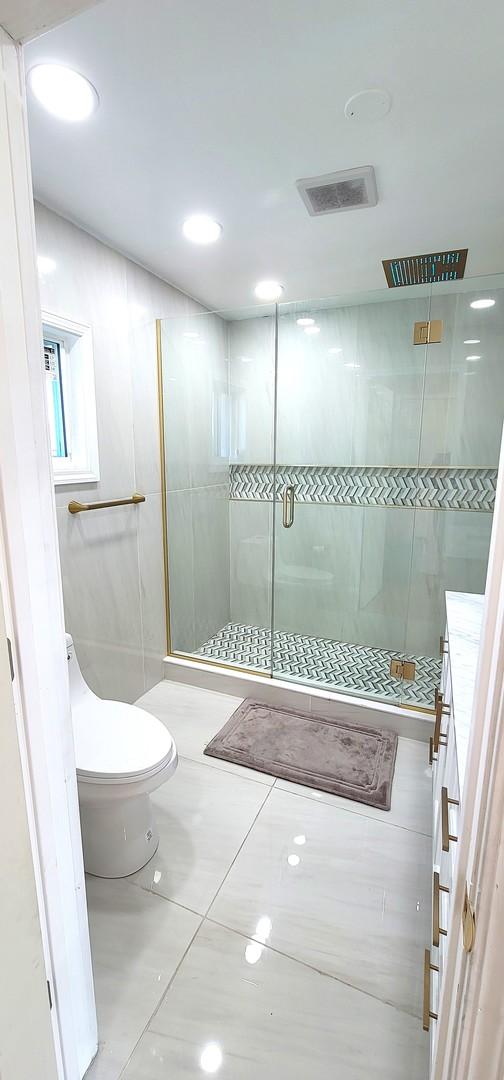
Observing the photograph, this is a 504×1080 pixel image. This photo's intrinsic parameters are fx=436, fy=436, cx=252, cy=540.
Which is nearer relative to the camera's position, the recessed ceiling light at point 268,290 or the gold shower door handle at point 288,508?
the recessed ceiling light at point 268,290

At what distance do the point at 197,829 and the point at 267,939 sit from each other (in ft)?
1.50

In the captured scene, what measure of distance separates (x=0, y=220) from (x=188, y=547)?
2299 millimetres

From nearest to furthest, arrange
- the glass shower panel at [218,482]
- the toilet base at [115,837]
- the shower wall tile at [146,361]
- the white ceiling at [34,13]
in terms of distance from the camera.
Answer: the white ceiling at [34,13] < the toilet base at [115,837] < the shower wall tile at [146,361] < the glass shower panel at [218,482]

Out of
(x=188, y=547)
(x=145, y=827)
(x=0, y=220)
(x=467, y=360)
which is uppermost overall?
(x=467, y=360)

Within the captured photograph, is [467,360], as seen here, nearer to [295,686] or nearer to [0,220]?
[295,686]

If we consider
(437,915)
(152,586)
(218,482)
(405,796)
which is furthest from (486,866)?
(218,482)

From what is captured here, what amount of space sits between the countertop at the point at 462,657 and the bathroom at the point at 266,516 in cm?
→ 1

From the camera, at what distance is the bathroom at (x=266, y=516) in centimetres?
103

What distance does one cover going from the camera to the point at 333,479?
303cm

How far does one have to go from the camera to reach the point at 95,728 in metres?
1.51

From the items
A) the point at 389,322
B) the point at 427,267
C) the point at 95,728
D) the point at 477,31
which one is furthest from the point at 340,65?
the point at 95,728

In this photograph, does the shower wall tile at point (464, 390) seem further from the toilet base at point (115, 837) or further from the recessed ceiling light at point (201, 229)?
the toilet base at point (115, 837)

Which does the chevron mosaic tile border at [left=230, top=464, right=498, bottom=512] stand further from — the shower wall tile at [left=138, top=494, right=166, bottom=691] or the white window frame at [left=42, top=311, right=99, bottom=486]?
the white window frame at [left=42, top=311, right=99, bottom=486]

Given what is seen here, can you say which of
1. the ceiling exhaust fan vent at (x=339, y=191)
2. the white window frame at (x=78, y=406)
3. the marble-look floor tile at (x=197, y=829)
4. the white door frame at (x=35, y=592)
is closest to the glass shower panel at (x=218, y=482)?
the white window frame at (x=78, y=406)
